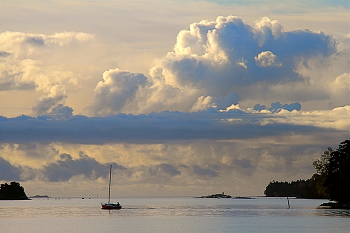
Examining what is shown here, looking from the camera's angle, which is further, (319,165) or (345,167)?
(319,165)

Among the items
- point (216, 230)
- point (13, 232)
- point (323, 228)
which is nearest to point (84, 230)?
point (13, 232)

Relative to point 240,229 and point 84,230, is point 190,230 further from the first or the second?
point 84,230

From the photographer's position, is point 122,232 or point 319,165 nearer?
point 122,232

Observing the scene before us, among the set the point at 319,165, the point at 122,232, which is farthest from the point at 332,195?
the point at 122,232

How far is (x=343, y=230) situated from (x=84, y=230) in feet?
142

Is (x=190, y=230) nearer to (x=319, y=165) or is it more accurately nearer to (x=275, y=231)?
(x=275, y=231)

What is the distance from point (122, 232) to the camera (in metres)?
109

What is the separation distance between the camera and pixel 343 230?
4090 inches

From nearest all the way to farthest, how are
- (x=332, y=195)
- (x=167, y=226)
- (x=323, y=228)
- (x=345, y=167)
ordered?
(x=323, y=228), (x=167, y=226), (x=345, y=167), (x=332, y=195)

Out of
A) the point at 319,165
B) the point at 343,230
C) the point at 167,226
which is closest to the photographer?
the point at 343,230

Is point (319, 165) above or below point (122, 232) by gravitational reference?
above

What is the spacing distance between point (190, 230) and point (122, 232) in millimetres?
11775

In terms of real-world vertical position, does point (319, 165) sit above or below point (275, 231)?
above

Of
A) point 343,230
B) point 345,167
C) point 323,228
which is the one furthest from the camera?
point 345,167
